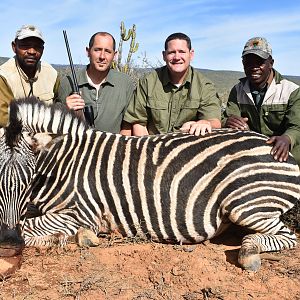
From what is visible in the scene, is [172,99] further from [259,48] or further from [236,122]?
[259,48]

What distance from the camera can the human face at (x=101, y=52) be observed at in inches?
222

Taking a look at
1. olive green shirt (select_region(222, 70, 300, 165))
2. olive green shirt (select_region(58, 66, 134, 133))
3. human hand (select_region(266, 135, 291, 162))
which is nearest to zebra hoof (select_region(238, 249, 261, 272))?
human hand (select_region(266, 135, 291, 162))

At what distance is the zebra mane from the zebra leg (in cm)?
78

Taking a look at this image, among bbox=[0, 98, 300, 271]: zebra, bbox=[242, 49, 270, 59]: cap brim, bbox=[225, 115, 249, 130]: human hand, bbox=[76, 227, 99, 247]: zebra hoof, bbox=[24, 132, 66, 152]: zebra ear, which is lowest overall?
bbox=[76, 227, 99, 247]: zebra hoof

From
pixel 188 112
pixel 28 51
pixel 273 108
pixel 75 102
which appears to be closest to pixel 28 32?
pixel 28 51

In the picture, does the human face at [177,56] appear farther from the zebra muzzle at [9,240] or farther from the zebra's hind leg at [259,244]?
the zebra muzzle at [9,240]

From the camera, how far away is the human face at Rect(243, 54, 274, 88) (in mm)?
5152

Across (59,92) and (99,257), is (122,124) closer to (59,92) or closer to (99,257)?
(59,92)

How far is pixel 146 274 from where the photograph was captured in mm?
3420

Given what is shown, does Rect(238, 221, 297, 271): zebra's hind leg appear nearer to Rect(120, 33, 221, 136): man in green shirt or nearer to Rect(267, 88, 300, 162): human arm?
Rect(267, 88, 300, 162): human arm

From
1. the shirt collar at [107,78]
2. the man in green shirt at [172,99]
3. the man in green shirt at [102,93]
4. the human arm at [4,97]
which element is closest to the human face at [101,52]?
the man in green shirt at [102,93]

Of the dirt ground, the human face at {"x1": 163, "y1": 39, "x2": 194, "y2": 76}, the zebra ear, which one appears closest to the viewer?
the dirt ground

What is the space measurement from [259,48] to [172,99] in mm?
1175

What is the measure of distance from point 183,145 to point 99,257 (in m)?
1.24
